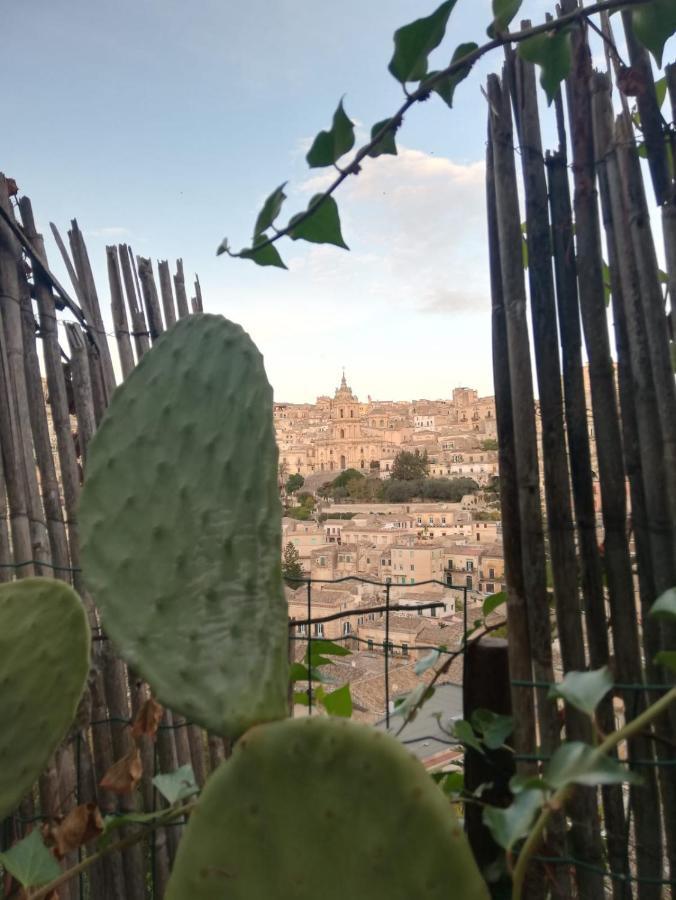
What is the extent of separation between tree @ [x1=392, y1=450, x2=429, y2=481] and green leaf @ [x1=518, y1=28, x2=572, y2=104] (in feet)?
59.2

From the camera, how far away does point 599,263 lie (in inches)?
28.3

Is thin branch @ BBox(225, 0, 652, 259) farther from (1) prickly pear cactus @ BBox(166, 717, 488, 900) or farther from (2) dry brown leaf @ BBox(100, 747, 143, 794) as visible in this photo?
(2) dry brown leaf @ BBox(100, 747, 143, 794)

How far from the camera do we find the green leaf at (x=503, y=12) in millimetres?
612

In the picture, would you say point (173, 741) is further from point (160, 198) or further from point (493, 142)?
point (160, 198)

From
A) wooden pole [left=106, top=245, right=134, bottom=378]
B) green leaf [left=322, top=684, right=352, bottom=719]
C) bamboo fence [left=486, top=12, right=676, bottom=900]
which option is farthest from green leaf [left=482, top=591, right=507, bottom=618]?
wooden pole [left=106, top=245, right=134, bottom=378]

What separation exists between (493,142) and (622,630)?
1.79ft

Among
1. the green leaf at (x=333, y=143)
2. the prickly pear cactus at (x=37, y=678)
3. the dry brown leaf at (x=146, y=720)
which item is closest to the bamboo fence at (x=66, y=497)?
the dry brown leaf at (x=146, y=720)

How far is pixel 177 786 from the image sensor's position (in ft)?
2.26

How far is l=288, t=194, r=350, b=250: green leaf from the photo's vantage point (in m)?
0.65

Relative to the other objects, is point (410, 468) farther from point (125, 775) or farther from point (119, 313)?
point (125, 775)

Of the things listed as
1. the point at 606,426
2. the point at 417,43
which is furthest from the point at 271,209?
the point at 606,426

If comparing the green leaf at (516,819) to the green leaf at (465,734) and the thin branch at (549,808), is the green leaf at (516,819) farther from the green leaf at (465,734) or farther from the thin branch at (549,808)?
the green leaf at (465,734)

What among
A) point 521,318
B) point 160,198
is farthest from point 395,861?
point 160,198

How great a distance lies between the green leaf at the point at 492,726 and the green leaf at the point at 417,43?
60 cm
